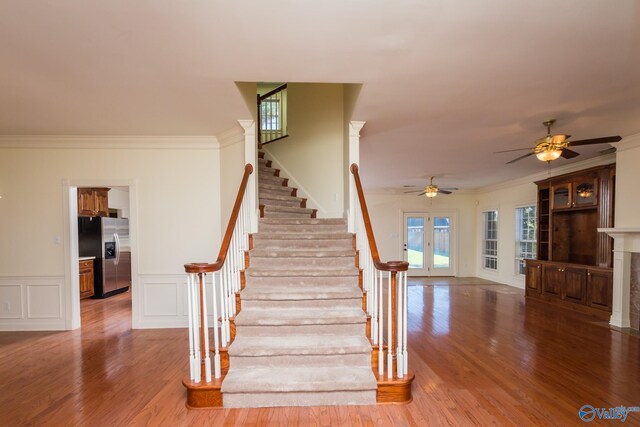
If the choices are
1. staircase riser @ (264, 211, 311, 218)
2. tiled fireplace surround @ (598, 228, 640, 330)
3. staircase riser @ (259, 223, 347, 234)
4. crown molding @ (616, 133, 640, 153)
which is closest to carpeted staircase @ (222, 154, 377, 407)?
staircase riser @ (259, 223, 347, 234)

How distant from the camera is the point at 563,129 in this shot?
376 centimetres

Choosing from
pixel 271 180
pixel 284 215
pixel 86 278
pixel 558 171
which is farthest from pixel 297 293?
pixel 558 171

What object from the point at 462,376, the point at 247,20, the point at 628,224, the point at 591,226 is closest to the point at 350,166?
the point at 247,20

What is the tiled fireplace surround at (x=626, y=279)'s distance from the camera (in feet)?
13.4

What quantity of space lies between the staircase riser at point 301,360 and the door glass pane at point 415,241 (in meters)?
7.18

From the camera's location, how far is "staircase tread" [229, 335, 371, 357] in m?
2.44

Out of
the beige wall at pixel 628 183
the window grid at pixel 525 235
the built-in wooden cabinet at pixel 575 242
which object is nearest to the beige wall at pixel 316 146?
the beige wall at pixel 628 183

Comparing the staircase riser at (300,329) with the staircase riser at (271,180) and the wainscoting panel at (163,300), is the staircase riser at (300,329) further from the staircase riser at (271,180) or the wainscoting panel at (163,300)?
the staircase riser at (271,180)

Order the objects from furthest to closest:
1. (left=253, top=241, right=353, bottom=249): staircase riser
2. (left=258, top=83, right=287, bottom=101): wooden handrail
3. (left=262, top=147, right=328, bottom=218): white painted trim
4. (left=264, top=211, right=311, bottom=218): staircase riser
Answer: (left=258, top=83, right=287, bottom=101): wooden handrail → (left=262, top=147, right=328, bottom=218): white painted trim → (left=264, top=211, right=311, bottom=218): staircase riser → (left=253, top=241, right=353, bottom=249): staircase riser

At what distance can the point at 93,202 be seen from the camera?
6516 mm

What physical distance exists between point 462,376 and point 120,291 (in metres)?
6.90

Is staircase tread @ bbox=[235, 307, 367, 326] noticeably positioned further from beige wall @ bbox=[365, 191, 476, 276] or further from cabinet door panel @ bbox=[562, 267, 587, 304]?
beige wall @ bbox=[365, 191, 476, 276]

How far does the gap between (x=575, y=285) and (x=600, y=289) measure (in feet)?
1.47

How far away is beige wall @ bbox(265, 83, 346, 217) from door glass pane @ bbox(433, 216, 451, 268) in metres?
5.38
